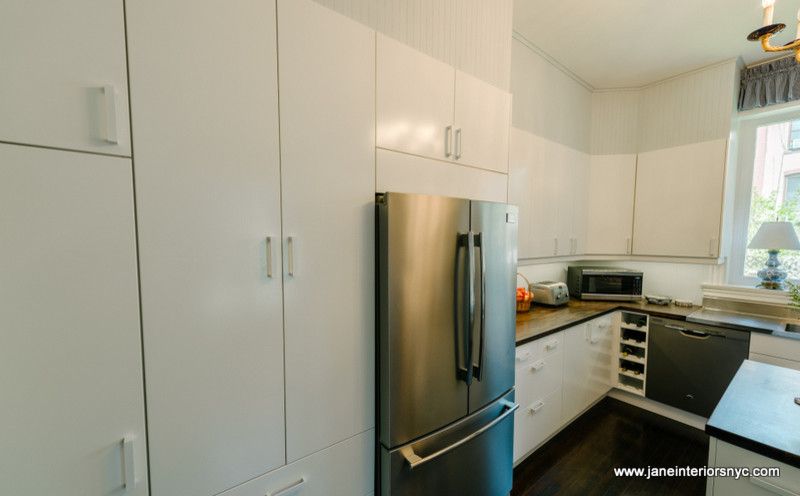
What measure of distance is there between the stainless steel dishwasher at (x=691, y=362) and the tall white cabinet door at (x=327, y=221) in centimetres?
259

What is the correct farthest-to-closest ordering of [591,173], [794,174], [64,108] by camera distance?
1. [591,173]
2. [794,174]
3. [64,108]

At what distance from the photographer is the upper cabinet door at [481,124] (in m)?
1.47

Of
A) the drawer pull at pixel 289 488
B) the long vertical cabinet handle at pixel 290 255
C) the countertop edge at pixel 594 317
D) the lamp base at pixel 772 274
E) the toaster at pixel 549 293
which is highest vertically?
the long vertical cabinet handle at pixel 290 255

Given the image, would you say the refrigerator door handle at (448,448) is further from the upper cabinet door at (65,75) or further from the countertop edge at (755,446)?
the upper cabinet door at (65,75)

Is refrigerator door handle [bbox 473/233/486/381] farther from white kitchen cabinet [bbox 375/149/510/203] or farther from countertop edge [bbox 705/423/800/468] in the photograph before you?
countertop edge [bbox 705/423/800/468]

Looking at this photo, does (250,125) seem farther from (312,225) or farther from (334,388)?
(334,388)

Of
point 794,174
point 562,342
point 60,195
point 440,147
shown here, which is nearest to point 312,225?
point 60,195

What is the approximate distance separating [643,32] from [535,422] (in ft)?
9.19

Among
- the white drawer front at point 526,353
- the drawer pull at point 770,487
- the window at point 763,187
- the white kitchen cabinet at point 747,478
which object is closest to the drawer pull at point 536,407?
the white drawer front at point 526,353

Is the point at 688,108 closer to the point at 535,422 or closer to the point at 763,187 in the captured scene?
the point at 763,187

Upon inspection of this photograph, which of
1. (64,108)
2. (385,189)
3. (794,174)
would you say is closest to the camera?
(64,108)

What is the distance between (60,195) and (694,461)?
3.52 meters

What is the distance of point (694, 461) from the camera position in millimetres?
2098

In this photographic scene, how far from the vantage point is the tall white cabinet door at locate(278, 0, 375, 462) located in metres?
1.00
